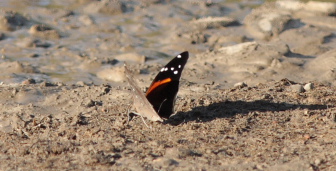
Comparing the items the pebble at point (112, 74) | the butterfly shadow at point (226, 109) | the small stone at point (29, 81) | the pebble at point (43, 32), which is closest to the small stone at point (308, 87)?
the butterfly shadow at point (226, 109)

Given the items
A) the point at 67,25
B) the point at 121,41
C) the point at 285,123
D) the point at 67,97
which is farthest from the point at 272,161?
the point at 67,25

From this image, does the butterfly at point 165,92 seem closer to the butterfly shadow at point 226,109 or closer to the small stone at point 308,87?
the butterfly shadow at point 226,109

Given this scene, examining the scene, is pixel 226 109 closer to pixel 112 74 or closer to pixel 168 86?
pixel 168 86

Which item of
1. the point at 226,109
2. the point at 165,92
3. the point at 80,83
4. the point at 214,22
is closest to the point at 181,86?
the point at 80,83

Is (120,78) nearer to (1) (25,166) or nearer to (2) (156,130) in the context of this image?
(2) (156,130)

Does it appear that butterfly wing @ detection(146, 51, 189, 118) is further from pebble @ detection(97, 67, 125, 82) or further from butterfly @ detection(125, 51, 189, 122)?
pebble @ detection(97, 67, 125, 82)

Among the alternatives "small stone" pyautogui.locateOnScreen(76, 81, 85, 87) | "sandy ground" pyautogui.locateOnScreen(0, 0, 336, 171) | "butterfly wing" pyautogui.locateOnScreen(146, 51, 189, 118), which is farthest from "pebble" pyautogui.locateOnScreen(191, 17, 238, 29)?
"butterfly wing" pyautogui.locateOnScreen(146, 51, 189, 118)

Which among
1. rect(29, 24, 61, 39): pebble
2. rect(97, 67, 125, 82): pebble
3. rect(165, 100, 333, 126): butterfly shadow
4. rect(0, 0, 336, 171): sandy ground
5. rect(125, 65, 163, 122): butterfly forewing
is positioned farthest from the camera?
rect(29, 24, 61, 39): pebble
